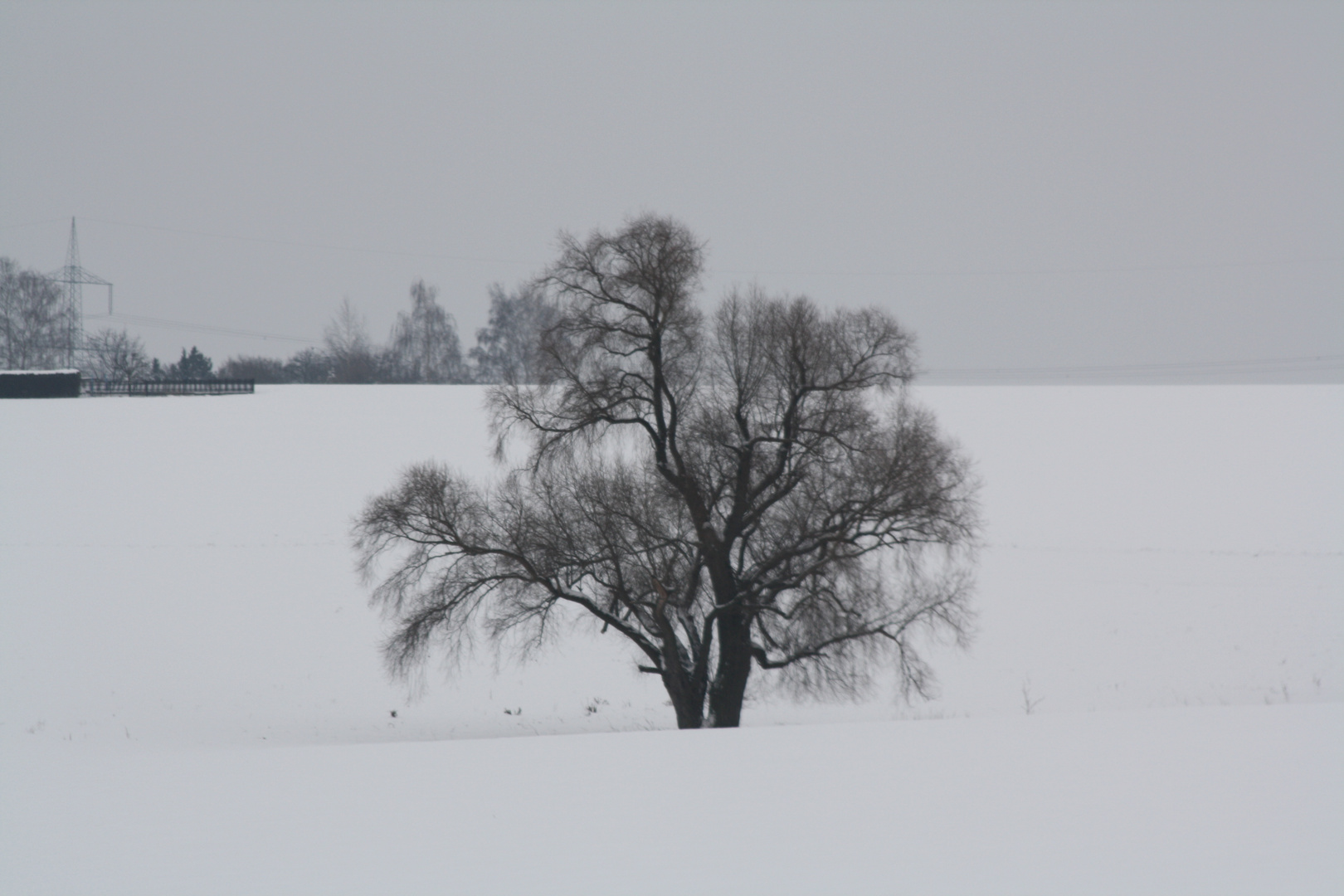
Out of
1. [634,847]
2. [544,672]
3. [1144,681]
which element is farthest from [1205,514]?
[634,847]

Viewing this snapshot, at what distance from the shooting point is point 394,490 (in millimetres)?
18797

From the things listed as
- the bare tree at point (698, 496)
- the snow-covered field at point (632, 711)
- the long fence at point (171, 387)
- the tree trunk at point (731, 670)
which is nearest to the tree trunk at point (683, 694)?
the bare tree at point (698, 496)

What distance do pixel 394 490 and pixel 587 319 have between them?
14.3 ft

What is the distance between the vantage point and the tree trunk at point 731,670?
18.5 m

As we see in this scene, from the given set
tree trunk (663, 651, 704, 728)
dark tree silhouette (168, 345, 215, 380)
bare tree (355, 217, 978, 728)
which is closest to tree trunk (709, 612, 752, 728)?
bare tree (355, 217, 978, 728)

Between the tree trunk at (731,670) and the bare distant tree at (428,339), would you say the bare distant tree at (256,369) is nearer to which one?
the bare distant tree at (428,339)

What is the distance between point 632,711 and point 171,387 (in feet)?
199

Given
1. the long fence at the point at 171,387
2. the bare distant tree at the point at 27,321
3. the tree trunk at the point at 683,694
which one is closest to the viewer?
the tree trunk at the point at 683,694

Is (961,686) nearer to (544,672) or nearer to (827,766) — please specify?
(544,672)

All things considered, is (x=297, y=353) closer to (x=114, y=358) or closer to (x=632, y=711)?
(x=114, y=358)

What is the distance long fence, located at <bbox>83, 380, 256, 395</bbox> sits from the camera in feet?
236

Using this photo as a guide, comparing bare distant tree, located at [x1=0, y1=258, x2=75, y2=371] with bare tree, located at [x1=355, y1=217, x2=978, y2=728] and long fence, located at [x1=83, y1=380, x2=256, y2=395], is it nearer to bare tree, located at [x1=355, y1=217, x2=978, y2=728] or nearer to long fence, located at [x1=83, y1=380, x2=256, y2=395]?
long fence, located at [x1=83, y1=380, x2=256, y2=395]

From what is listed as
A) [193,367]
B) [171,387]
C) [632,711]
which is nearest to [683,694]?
[632,711]

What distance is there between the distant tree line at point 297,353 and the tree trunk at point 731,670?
62.2 meters
